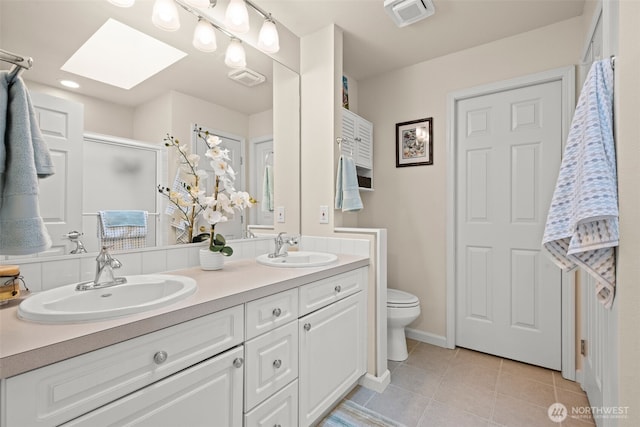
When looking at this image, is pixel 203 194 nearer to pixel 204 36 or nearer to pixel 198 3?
pixel 204 36

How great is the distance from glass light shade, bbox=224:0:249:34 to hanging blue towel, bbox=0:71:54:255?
1.26 m

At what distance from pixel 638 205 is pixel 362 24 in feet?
6.29

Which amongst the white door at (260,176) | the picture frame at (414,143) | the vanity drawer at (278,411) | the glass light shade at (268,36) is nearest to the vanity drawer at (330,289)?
the vanity drawer at (278,411)

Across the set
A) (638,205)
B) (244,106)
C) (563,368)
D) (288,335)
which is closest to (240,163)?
(244,106)

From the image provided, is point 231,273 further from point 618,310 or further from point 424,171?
point 424,171

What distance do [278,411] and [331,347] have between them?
1.35ft

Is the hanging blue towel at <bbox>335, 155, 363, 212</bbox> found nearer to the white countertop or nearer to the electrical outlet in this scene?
the electrical outlet

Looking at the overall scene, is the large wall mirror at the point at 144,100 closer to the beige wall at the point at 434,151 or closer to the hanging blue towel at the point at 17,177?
the hanging blue towel at the point at 17,177

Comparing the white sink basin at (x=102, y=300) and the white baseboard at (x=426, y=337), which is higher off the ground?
the white sink basin at (x=102, y=300)

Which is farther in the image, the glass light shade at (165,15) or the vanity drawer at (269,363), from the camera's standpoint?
the glass light shade at (165,15)

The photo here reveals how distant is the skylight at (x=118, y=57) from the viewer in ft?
4.07

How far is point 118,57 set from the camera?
1.34 metres

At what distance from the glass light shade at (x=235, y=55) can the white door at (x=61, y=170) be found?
85 cm

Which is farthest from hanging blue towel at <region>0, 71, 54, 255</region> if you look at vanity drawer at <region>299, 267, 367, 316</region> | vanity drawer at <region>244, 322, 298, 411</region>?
vanity drawer at <region>299, 267, 367, 316</region>
